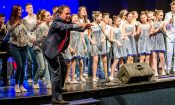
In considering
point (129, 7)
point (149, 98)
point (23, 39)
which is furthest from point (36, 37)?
point (129, 7)

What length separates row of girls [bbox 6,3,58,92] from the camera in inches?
229

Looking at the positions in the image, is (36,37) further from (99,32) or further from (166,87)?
(166,87)

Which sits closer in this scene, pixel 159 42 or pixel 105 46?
pixel 105 46

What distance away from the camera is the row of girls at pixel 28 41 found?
5.81 metres

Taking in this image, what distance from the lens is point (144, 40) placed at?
25.6ft

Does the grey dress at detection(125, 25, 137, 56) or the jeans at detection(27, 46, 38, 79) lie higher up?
the grey dress at detection(125, 25, 137, 56)

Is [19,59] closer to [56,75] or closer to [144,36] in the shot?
[56,75]

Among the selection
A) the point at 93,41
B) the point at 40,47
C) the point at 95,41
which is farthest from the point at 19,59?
the point at 95,41

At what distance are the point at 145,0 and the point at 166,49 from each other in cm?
585

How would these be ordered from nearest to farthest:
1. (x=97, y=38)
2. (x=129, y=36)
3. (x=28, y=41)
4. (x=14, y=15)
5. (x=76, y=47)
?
(x=14, y=15), (x=28, y=41), (x=76, y=47), (x=97, y=38), (x=129, y=36)

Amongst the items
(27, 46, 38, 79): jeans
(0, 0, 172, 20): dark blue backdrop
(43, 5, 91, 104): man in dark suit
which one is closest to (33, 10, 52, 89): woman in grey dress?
(27, 46, 38, 79): jeans

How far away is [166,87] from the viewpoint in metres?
6.60

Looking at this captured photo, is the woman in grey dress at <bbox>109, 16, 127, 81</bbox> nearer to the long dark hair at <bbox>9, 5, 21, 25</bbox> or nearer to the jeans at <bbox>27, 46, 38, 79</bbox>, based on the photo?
the jeans at <bbox>27, 46, 38, 79</bbox>

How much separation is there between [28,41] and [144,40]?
2.87 m
